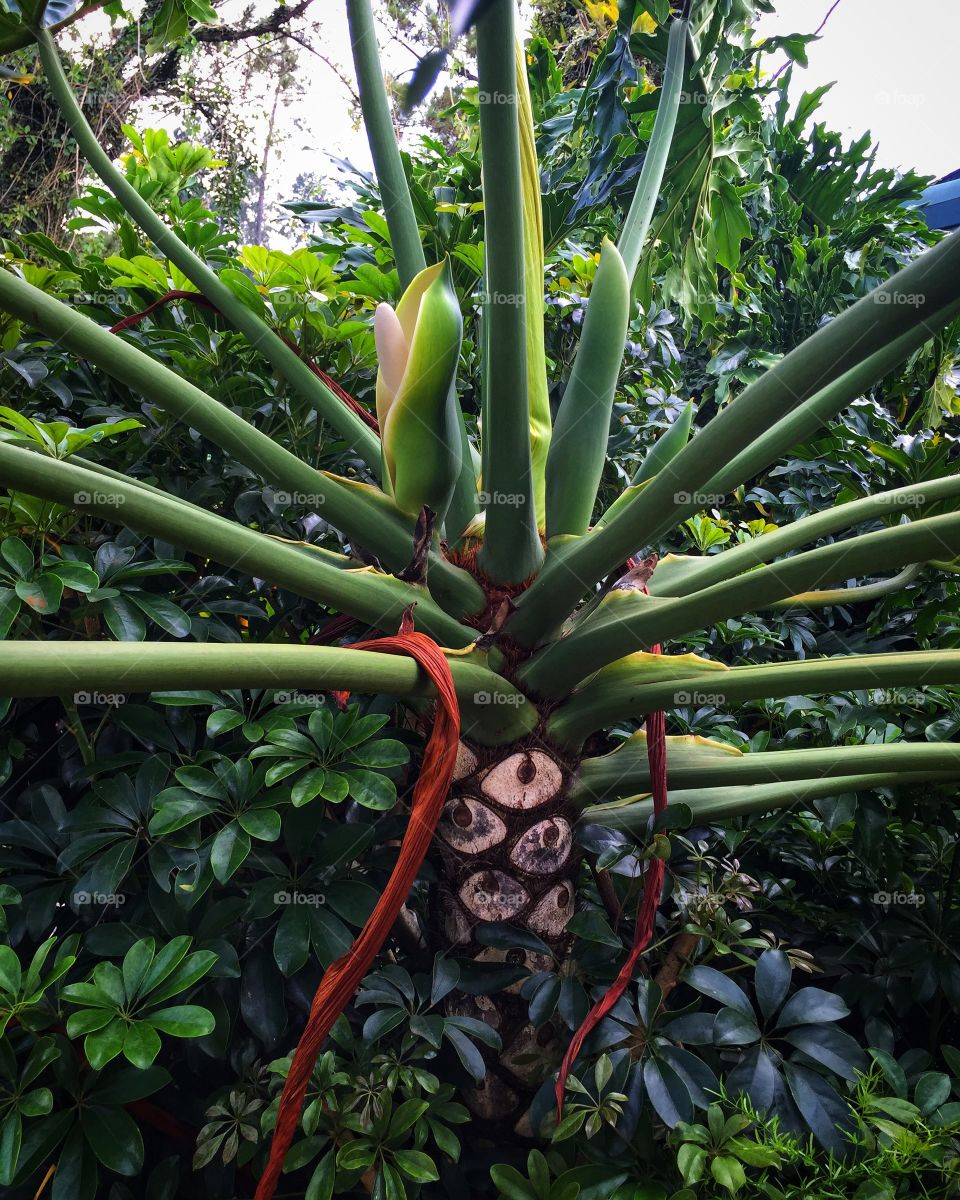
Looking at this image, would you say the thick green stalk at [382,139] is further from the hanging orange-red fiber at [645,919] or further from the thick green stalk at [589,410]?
the hanging orange-red fiber at [645,919]

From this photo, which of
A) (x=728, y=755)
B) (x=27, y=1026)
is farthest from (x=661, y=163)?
(x=27, y=1026)

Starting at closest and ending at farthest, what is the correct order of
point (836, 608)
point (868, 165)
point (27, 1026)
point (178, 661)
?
point (178, 661) < point (27, 1026) < point (836, 608) < point (868, 165)

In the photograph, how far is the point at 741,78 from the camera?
164cm

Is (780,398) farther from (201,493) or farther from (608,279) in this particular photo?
(201,493)

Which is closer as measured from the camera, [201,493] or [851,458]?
[201,493]

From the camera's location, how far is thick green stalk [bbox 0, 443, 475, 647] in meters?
0.66

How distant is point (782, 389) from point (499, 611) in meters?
0.46

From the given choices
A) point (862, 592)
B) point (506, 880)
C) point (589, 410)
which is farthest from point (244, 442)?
point (862, 592)

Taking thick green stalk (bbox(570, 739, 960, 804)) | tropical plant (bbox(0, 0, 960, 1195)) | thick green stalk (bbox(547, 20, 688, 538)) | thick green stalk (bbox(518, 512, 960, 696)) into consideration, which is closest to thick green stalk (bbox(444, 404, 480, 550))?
tropical plant (bbox(0, 0, 960, 1195))

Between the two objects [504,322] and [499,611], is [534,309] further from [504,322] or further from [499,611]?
[499,611]

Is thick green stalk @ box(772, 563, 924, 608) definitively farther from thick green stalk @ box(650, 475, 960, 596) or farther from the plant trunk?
the plant trunk

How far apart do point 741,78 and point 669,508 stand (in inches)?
51.9

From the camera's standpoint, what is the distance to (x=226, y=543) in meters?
0.75

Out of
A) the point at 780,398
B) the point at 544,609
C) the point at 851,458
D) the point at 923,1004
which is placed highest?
the point at 780,398
